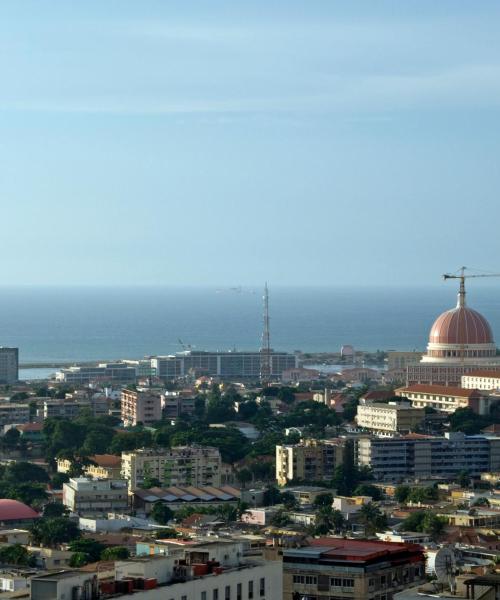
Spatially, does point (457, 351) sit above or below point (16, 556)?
above

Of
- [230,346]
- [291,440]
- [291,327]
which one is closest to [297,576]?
[291,440]

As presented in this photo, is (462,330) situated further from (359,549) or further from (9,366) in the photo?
(359,549)

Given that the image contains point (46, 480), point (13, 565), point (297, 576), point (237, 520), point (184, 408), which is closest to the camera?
point (297, 576)

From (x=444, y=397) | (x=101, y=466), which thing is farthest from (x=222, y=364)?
(x=101, y=466)

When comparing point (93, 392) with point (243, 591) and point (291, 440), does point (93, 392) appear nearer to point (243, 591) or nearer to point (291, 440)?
point (291, 440)

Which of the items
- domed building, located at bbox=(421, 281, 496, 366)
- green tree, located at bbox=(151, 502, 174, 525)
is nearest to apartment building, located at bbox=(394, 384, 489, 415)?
domed building, located at bbox=(421, 281, 496, 366)
